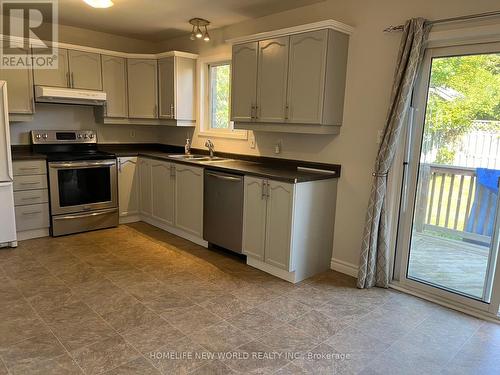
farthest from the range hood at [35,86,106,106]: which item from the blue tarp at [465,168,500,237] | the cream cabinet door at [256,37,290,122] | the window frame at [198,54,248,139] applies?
the blue tarp at [465,168,500,237]

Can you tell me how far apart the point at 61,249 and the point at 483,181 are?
12.9ft

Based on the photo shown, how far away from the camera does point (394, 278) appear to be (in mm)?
3238

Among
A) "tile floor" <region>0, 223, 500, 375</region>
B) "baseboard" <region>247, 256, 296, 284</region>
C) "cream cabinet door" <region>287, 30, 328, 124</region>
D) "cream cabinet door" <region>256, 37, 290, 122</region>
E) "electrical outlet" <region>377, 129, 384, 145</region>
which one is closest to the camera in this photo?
"tile floor" <region>0, 223, 500, 375</region>

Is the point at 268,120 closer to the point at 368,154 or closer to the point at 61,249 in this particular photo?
the point at 368,154

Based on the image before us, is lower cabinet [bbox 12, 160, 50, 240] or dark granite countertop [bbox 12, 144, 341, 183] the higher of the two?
dark granite countertop [bbox 12, 144, 341, 183]

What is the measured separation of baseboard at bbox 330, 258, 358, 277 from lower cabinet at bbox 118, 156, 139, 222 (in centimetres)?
277

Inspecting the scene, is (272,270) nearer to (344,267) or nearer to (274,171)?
(344,267)

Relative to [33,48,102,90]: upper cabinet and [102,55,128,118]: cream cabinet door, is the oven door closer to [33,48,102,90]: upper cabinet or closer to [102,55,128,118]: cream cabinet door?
[102,55,128,118]: cream cabinet door

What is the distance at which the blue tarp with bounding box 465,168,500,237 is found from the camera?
105 inches

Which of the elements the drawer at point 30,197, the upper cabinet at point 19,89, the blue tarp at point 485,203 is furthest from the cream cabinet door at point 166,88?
the blue tarp at point 485,203

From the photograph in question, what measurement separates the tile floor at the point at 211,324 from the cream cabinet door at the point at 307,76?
4.90ft

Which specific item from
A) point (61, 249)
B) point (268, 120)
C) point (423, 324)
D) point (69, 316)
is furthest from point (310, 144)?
point (61, 249)

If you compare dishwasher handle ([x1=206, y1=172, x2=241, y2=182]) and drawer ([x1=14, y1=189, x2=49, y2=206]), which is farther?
drawer ([x1=14, y1=189, x2=49, y2=206])

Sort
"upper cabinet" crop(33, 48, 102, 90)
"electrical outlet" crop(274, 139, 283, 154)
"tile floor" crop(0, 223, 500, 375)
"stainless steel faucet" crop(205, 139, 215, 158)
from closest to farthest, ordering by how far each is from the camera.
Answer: "tile floor" crop(0, 223, 500, 375) → "electrical outlet" crop(274, 139, 283, 154) → "upper cabinet" crop(33, 48, 102, 90) → "stainless steel faucet" crop(205, 139, 215, 158)
